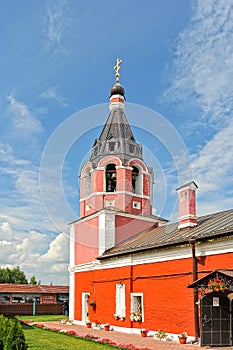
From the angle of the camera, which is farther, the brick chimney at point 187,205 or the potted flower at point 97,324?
the potted flower at point 97,324

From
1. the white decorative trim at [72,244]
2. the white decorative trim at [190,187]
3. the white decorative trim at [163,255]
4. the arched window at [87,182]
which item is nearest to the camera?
the white decorative trim at [163,255]

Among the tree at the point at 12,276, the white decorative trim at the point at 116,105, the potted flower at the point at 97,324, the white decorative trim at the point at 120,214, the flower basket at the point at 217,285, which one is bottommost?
the tree at the point at 12,276

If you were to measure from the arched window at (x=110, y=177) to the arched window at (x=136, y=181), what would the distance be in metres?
1.10

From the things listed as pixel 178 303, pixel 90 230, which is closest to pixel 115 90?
pixel 90 230

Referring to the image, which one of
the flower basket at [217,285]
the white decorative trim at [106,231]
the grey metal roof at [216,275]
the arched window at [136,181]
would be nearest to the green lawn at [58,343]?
the grey metal roof at [216,275]

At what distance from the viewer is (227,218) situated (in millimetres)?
14945

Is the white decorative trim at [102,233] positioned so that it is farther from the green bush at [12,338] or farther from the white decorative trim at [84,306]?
the green bush at [12,338]

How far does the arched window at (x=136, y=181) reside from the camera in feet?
74.4

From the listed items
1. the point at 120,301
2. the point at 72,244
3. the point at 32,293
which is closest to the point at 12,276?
the point at 32,293

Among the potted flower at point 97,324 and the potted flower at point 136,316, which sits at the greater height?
the potted flower at point 136,316

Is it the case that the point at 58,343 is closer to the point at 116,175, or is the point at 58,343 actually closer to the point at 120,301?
the point at 120,301

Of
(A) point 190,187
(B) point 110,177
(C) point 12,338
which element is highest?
(B) point 110,177

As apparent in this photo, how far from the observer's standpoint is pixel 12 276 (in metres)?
75.4

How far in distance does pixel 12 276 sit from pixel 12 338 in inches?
2790
